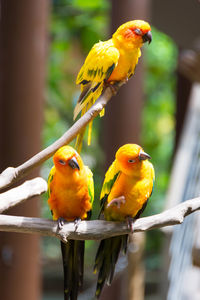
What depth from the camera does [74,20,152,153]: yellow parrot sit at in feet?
2.67

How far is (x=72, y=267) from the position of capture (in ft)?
2.70

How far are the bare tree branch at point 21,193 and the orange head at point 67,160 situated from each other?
2.9 inches

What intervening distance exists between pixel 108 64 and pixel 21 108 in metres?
0.92

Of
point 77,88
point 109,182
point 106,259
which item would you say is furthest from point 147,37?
point 77,88

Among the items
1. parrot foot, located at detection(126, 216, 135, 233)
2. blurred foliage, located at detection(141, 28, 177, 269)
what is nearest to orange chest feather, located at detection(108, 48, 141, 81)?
parrot foot, located at detection(126, 216, 135, 233)

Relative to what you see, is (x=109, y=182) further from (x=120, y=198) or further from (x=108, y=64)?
(x=108, y=64)

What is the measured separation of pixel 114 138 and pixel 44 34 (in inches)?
22.6

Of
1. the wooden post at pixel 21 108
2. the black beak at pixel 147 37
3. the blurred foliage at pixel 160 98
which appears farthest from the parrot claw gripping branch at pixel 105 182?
the blurred foliage at pixel 160 98

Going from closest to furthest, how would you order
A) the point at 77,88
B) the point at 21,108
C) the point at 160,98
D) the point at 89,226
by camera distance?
the point at 89,226 → the point at 21,108 → the point at 77,88 → the point at 160,98

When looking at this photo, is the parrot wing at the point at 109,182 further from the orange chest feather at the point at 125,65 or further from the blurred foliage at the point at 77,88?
the blurred foliage at the point at 77,88

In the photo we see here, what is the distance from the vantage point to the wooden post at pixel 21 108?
65.2 inches

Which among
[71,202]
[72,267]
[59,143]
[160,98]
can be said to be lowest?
[72,267]

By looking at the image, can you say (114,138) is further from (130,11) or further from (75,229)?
(75,229)

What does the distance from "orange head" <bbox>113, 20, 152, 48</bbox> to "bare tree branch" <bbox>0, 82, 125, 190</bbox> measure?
8cm
